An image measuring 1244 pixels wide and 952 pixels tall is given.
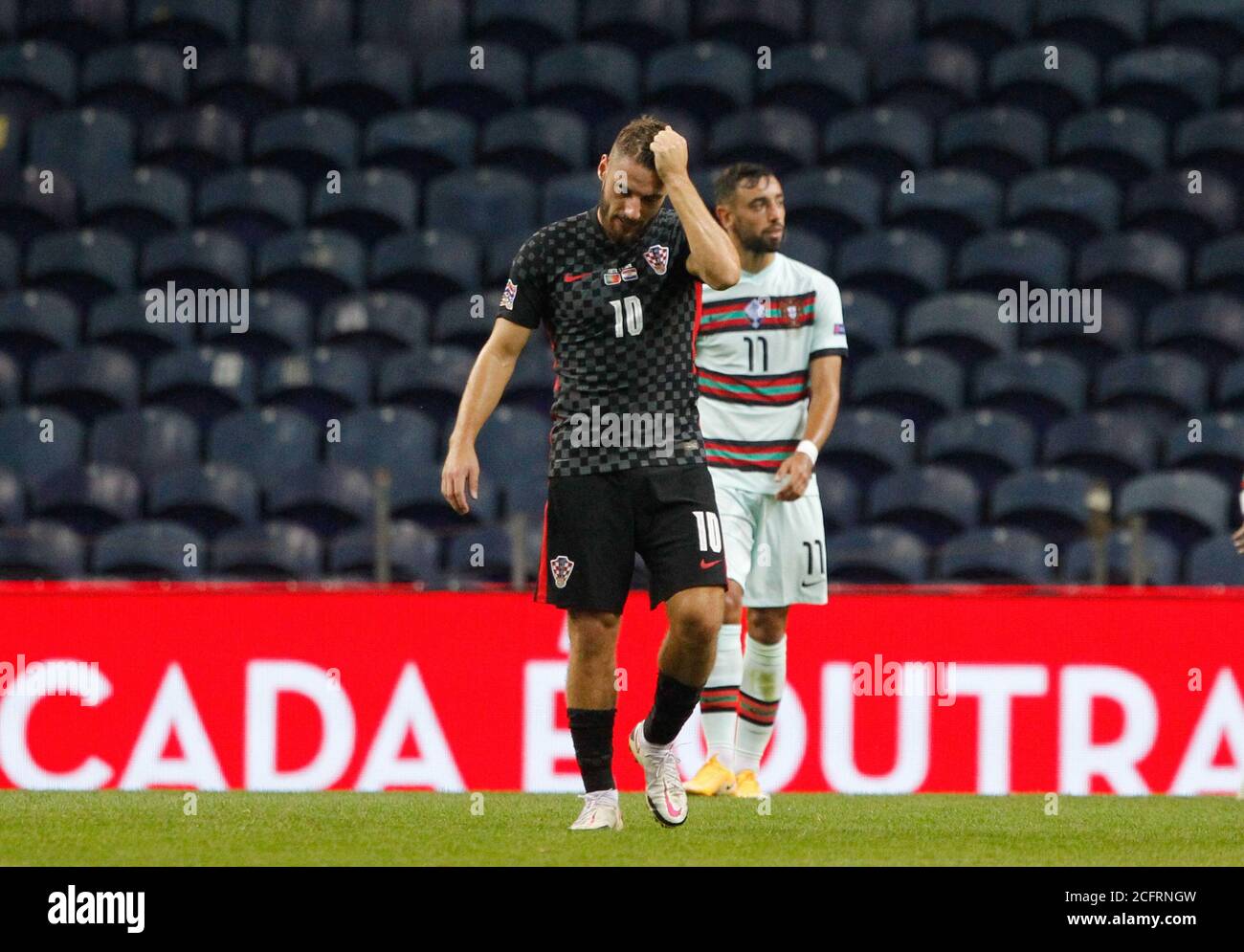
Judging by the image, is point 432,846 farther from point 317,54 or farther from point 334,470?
point 317,54

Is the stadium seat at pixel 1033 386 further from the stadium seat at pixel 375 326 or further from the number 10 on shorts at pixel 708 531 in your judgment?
the number 10 on shorts at pixel 708 531

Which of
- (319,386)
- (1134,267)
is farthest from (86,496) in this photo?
(1134,267)

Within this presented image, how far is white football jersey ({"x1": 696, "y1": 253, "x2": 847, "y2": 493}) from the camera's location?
699 centimetres

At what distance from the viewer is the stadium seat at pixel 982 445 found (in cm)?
1107

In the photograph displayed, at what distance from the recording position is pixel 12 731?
812 centimetres

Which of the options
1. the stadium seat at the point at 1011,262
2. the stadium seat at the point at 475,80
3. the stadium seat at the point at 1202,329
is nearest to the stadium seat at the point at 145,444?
the stadium seat at the point at 475,80

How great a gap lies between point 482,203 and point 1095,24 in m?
4.40

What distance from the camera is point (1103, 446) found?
11.1 metres

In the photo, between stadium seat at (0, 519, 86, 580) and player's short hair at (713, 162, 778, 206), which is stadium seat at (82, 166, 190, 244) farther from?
player's short hair at (713, 162, 778, 206)

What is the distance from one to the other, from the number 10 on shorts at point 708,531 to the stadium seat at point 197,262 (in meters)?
7.17

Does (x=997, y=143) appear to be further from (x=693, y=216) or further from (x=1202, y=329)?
(x=693, y=216)

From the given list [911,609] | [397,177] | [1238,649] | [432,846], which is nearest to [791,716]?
[911,609]

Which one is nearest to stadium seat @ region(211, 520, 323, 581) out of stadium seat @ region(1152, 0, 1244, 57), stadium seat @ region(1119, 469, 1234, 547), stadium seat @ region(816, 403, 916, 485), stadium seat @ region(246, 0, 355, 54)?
stadium seat @ region(816, 403, 916, 485)

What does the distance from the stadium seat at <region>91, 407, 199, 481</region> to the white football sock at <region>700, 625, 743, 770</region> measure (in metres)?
4.93
